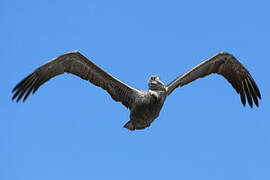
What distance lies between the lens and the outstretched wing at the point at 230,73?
49.4 ft

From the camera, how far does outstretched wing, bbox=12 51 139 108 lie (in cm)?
1397

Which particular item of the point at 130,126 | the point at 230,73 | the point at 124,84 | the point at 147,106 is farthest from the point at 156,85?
the point at 230,73

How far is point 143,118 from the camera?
1409 cm

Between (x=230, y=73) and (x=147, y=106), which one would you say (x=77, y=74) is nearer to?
(x=147, y=106)

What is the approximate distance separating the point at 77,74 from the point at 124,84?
4.50ft

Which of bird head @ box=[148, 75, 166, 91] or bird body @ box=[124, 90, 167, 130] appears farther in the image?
bird head @ box=[148, 75, 166, 91]

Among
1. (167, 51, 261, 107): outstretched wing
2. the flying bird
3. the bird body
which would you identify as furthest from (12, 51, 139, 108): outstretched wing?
(167, 51, 261, 107): outstretched wing

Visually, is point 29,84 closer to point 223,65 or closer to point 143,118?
point 143,118

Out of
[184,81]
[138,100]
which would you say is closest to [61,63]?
[138,100]

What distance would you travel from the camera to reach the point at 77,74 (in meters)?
14.4

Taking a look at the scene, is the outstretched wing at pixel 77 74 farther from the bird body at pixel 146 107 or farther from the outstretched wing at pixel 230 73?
the outstretched wing at pixel 230 73

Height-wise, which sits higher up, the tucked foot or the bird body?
the bird body

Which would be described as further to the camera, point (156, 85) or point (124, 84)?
point (124, 84)

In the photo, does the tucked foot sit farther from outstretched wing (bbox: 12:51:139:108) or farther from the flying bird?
outstretched wing (bbox: 12:51:139:108)
